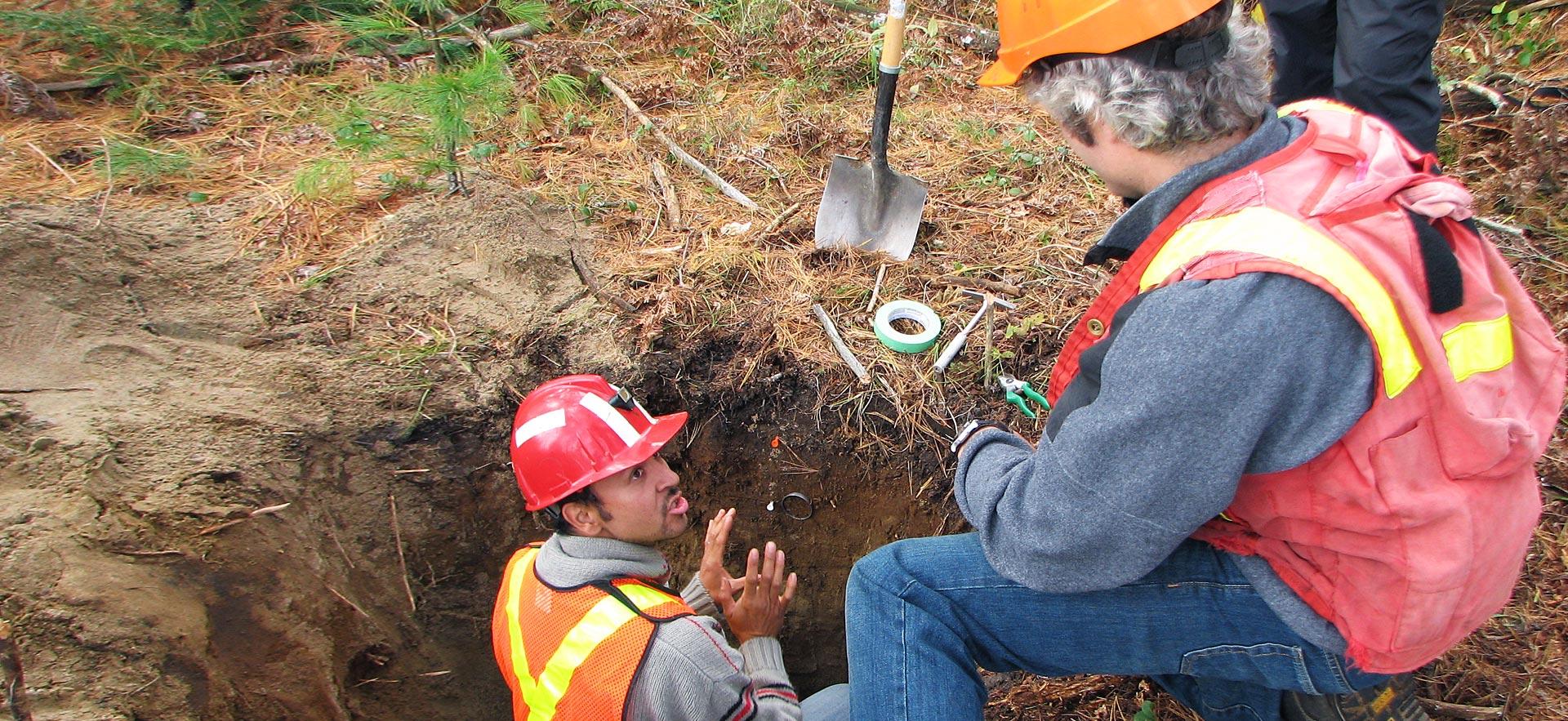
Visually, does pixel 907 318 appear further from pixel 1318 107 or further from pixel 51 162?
pixel 51 162

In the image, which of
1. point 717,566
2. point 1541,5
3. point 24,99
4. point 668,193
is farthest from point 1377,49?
point 24,99

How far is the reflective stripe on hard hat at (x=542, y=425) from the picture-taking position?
6.61 feet

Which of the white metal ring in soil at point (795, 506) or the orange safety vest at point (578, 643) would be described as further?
the white metal ring in soil at point (795, 506)

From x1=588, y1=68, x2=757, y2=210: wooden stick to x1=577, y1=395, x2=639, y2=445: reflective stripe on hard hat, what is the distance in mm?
1761

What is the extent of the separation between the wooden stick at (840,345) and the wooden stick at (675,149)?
0.70 meters

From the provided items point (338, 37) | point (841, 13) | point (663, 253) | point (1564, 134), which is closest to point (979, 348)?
point (663, 253)

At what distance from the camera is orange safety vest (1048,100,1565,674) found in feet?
4.20

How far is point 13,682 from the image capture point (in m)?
1.76

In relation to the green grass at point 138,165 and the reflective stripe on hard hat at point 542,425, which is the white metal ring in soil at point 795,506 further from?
the green grass at point 138,165

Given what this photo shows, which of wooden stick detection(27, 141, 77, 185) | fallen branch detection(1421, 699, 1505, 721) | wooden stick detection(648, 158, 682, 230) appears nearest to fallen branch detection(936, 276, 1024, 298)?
wooden stick detection(648, 158, 682, 230)

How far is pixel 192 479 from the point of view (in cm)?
233

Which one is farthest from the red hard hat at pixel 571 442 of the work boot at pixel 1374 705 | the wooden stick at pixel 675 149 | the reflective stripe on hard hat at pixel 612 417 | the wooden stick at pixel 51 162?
the wooden stick at pixel 51 162

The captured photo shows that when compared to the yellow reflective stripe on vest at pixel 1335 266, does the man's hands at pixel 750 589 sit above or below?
below

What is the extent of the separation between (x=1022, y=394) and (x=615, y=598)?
5.06 feet
